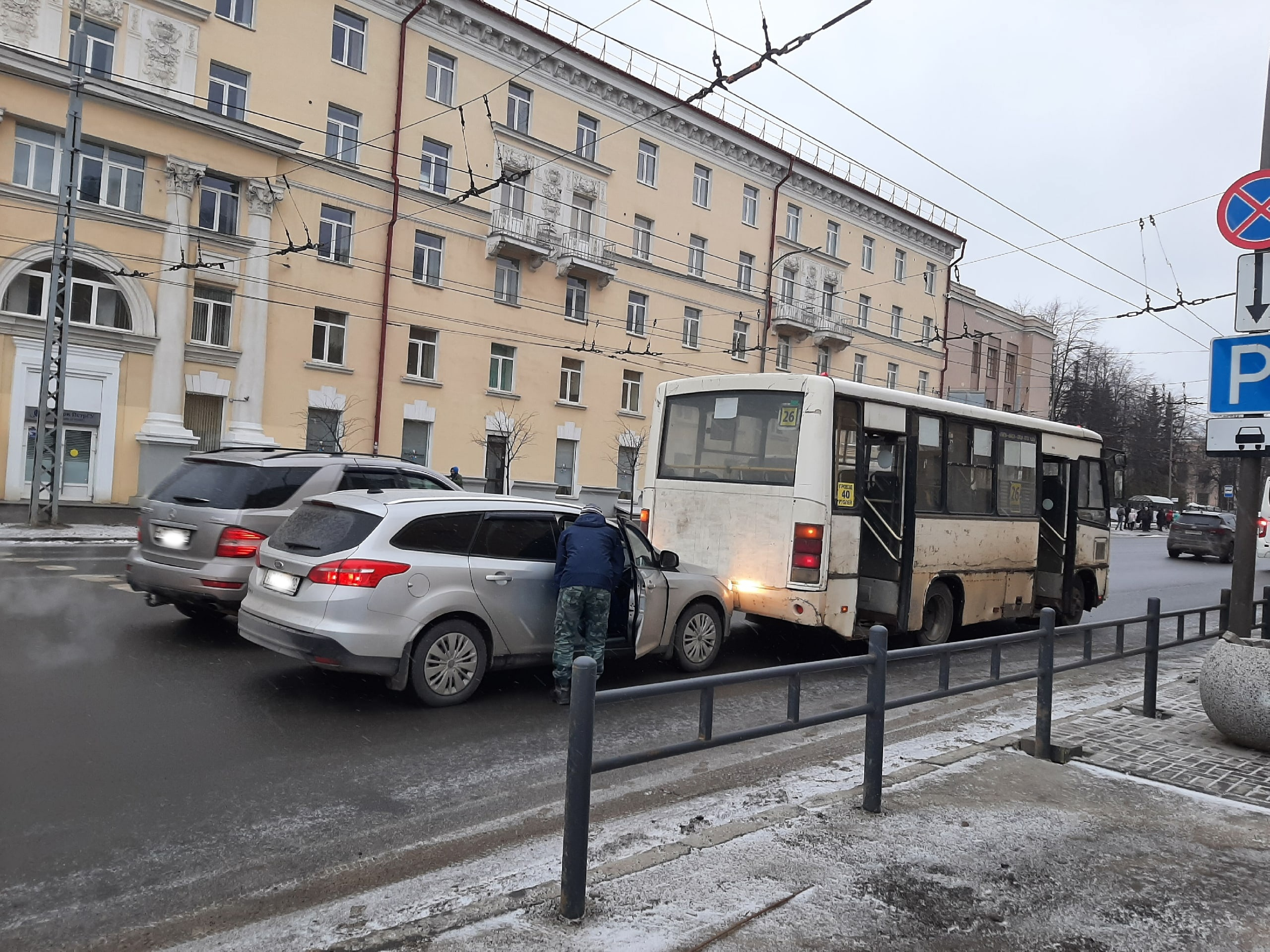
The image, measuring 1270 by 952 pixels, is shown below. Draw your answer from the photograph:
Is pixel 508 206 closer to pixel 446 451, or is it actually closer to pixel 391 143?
pixel 391 143

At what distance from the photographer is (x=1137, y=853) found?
458 cm

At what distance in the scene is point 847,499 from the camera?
9.15 m

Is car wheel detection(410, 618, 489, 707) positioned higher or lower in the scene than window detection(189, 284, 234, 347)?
lower

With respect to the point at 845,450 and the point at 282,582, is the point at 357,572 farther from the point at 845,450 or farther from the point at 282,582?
the point at 845,450

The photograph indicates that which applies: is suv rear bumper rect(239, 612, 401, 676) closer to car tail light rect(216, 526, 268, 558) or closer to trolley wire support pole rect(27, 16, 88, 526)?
car tail light rect(216, 526, 268, 558)

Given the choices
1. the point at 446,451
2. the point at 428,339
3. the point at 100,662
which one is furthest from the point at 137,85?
the point at 100,662

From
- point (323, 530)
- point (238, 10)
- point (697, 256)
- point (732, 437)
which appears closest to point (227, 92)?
point (238, 10)

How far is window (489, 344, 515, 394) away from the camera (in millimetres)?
31297

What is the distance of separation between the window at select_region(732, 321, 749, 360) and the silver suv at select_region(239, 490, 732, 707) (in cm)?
3205

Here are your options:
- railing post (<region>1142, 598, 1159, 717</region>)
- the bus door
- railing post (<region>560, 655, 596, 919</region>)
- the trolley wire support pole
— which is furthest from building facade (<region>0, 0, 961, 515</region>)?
railing post (<region>560, 655, 596, 919</region>)

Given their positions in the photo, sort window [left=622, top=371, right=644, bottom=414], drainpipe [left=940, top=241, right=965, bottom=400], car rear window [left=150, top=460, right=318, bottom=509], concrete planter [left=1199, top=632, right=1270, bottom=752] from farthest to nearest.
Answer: drainpipe [left=940, top=241, right=965, bottom=400] → window [left=622, top=371, right=644, bottom=414] → car rear window [left=150, top=460, right=318, bottom=509] → concrete planter [left=1199, top=632, right=1270, bottom=752]

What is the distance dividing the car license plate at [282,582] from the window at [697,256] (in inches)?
1239

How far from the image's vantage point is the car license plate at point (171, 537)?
334 inches

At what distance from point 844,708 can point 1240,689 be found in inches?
130
